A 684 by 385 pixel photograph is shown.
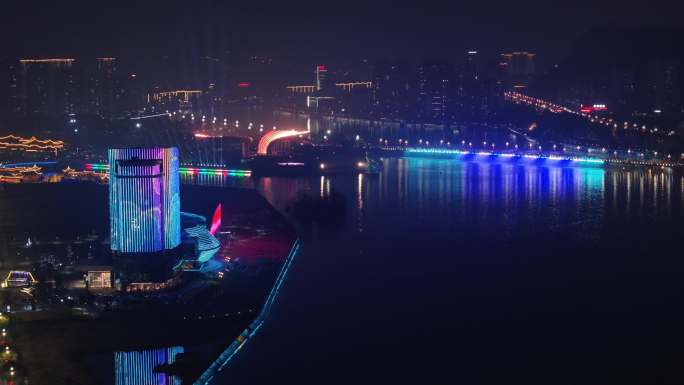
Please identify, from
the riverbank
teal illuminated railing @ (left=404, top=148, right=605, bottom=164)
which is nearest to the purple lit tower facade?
the riverbank

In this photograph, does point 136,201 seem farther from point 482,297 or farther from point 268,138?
point 268,138

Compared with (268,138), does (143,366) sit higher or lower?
lower

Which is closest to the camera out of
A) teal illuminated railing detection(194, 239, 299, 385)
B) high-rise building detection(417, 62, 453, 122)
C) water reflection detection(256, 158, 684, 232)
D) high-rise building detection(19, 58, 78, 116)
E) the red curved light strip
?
teal illuminated railing detection(194, 239, 299, 385)

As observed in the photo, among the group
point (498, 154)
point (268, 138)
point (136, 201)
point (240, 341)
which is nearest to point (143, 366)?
point (240, 341)

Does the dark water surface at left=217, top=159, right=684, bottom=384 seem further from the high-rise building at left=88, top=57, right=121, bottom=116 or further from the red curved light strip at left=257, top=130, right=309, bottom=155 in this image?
the high-rise building at left=88, top=57, right=121, bottom=116

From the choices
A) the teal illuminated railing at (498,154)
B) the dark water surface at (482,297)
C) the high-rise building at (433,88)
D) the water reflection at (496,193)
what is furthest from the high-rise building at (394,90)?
the dark water surface at (482,297)
